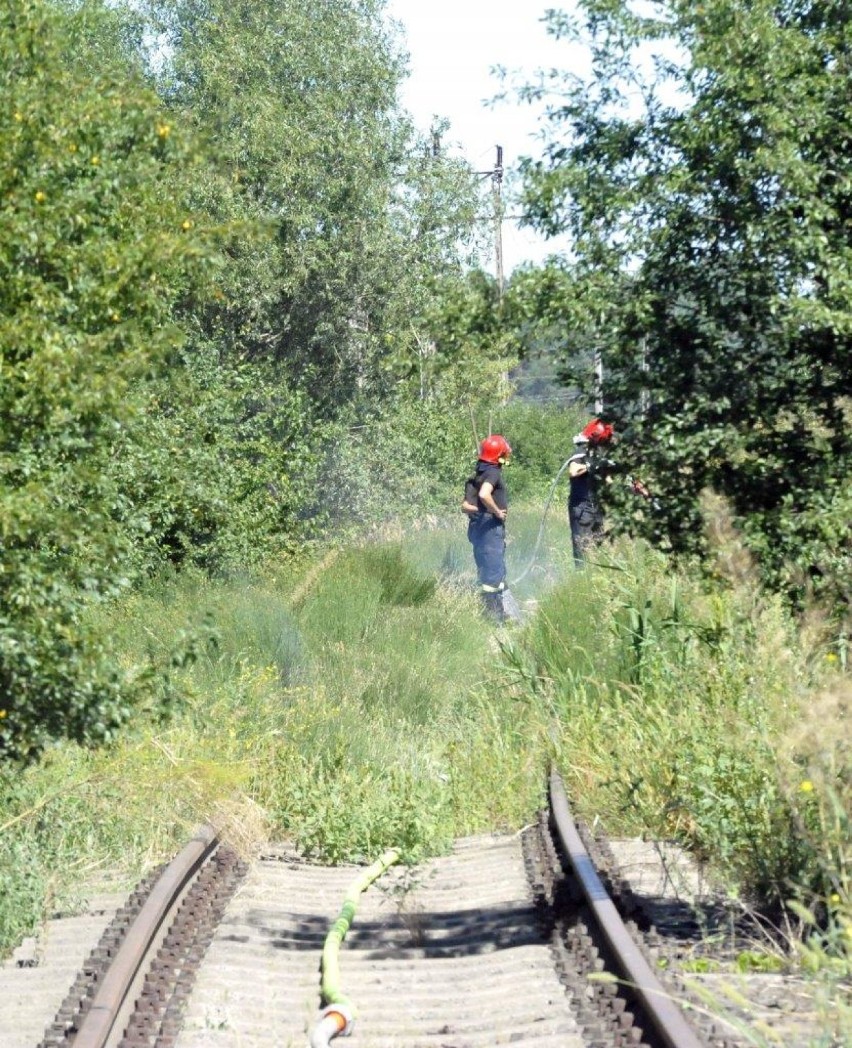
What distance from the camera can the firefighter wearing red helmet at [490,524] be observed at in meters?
17.6

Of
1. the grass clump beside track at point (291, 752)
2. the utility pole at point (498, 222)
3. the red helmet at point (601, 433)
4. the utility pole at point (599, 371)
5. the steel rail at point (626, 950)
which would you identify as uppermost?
the utility pole at point (498, 222)

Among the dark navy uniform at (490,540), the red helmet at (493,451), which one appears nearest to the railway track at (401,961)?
the dark navy uniform at (490,540)

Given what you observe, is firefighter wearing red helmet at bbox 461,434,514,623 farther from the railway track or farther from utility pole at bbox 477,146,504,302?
the railway track

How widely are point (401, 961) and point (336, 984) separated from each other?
682 mm

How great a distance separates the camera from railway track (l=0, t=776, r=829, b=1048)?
5480 millimetres

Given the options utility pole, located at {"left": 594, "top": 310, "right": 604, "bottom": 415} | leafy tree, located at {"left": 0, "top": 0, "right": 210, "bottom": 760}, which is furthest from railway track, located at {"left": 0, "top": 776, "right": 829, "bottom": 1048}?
utility pole, located at {"left": 594, "top": 310, "right": 604, "bottom": 415}

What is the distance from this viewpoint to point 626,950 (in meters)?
5.87

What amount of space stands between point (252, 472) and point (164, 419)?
2.24 m

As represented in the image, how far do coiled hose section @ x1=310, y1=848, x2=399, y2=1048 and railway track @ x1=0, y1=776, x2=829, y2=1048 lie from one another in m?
0.08

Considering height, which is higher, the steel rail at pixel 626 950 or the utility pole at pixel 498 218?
the utility pole at pixel 498 218

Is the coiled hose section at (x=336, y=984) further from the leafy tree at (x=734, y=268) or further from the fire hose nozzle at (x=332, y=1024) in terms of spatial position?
the leafy tree at (x=734, y=268)

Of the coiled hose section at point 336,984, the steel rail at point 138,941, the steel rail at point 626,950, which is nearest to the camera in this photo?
the steel rail at point 626,950

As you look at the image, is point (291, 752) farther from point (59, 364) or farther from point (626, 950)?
point (626, 950)

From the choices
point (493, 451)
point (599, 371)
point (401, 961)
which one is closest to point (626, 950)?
point (401, 961)
